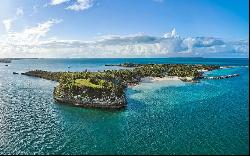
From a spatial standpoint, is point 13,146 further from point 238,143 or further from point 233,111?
point 233,111

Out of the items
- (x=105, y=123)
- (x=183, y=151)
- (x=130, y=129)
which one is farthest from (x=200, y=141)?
(x=105, y=123)

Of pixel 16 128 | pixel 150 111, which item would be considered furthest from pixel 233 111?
pixel 16 128

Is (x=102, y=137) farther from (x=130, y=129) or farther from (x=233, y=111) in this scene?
(x=233, y=111)

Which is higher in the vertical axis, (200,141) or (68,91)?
(68,91)

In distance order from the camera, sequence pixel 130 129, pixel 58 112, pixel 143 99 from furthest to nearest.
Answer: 1. pixel 143 99
2. pixel 58 112
3. pixel 130 129

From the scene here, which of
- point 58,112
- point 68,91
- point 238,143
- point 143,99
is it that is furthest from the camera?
point 143,99

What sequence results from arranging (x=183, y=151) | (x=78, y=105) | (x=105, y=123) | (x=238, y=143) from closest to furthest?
→ (x=183, y=151), (x=238, y=143), (x=105, y=123), (x=78, y=105)

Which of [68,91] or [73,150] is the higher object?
[68,91]

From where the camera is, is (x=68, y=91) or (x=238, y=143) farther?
(x=68, y=91)

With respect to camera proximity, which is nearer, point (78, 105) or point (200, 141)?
point (200, 141)
